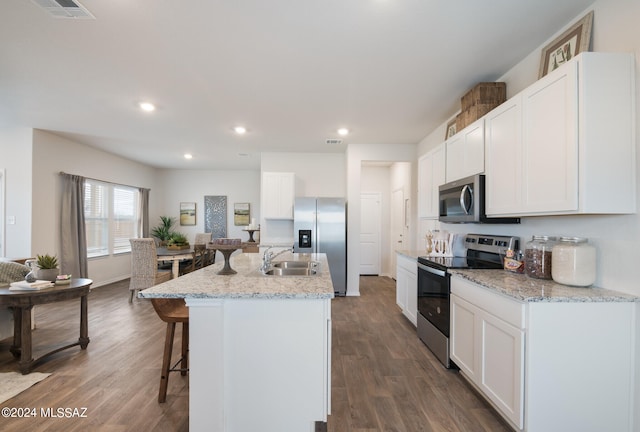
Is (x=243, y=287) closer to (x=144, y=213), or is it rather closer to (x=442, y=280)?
(x=442, y=280)

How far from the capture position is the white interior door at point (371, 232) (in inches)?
263

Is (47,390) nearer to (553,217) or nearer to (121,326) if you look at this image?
(121,326)

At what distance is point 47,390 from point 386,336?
2983 mm

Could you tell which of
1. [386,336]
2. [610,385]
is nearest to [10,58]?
[386,336]

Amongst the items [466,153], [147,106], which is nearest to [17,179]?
[147,106]

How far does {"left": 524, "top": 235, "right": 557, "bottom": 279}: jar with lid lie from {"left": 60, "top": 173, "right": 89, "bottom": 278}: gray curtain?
6124 mm

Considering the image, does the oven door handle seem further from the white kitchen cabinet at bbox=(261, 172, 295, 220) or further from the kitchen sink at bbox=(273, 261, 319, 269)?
the white kitchen cabinet at bbox=(261, 172, 295, 220)

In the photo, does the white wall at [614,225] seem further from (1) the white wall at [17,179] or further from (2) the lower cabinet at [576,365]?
(1) the white wall at [17,179]

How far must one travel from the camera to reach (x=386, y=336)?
317cm

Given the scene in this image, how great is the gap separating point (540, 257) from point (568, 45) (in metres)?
1.42

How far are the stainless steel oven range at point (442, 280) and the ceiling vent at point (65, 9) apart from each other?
3.17 m

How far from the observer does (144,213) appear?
6.66 meters

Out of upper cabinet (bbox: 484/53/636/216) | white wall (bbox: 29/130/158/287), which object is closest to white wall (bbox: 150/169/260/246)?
white wall (bbox: 29/130/158/287)

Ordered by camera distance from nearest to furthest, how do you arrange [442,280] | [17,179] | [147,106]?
1. [442,280]
2. [147,106]
3. [17,179]
